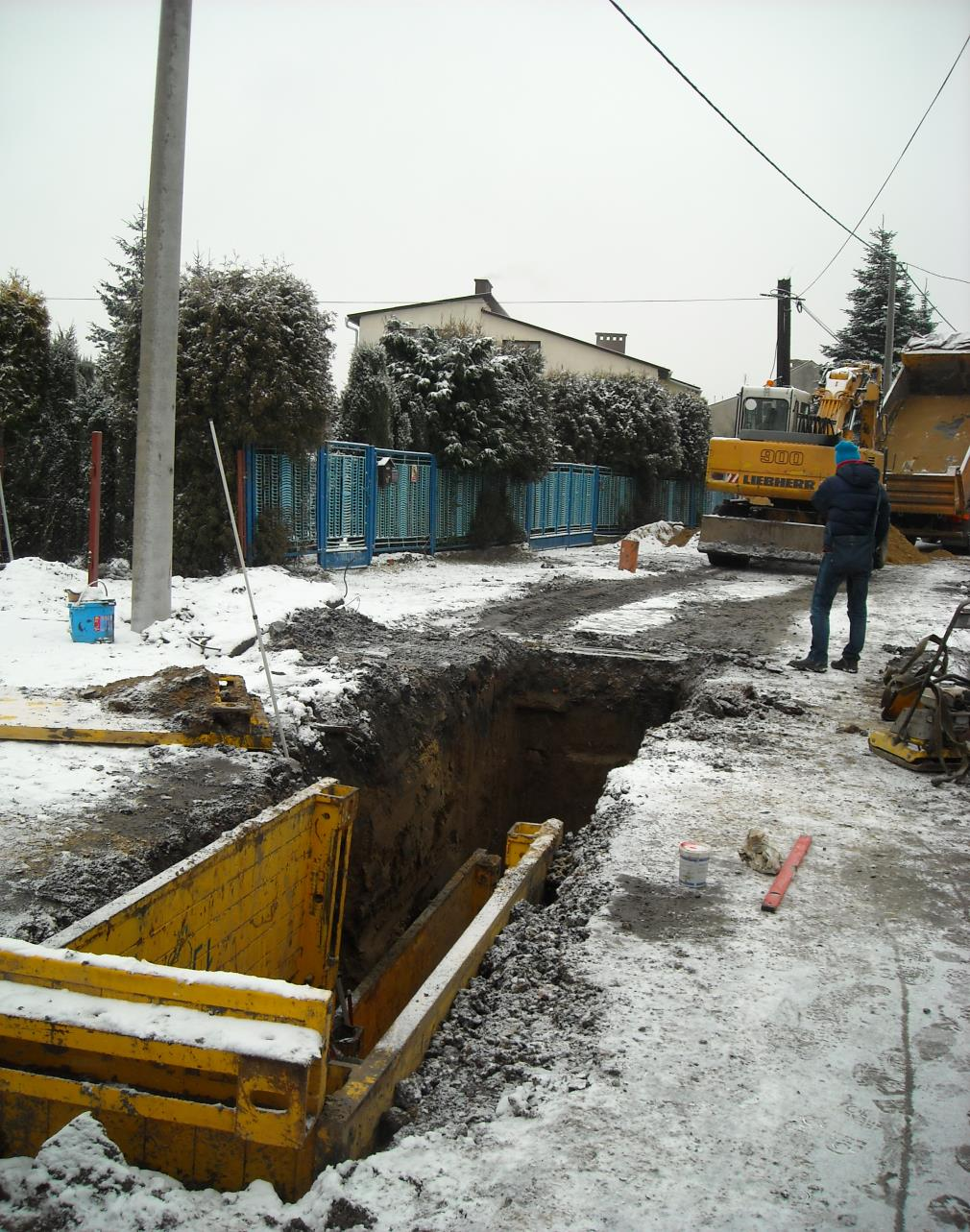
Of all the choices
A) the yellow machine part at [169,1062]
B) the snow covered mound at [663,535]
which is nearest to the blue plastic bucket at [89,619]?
the yellow machine part at [169,1062]

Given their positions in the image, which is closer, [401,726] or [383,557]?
[401,726]

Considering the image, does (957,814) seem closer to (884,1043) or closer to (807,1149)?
(884,1043)

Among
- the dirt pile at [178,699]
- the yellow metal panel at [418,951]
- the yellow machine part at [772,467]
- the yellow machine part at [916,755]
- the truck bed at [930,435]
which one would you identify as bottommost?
the yellow metal panel at [418,951]

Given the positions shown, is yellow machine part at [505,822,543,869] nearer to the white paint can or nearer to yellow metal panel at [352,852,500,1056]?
yellow metal panel at [352,852,500,1056]

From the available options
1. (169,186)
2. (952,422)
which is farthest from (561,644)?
(952,422)

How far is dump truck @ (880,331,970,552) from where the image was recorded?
1831 centimetres

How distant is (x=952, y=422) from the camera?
18.7 metres

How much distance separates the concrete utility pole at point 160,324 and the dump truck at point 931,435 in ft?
46.1

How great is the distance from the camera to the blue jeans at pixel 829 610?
843 centimetres

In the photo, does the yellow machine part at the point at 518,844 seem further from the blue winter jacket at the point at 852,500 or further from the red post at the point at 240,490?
the red post at the point at 240,490

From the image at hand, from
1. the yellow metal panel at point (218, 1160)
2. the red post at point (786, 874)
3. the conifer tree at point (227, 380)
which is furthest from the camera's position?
the conifer tree at point (227, 380)

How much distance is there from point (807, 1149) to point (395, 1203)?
3.49 ft

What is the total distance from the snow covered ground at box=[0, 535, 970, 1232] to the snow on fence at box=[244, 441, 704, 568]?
7754 millimetres

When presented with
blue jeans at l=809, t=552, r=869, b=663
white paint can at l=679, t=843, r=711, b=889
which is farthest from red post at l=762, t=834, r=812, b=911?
blue jeans at l=809, t=552, r=869, b=663
